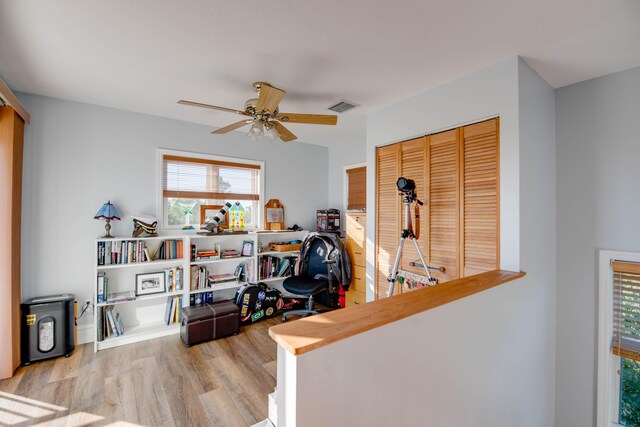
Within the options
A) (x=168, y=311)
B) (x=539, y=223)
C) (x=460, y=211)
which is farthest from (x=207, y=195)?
(x=539, y=223)

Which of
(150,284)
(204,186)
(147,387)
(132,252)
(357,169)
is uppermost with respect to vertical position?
(357,169)

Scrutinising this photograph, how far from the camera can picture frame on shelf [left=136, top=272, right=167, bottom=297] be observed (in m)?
3.10

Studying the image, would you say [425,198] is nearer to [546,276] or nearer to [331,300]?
[546,276]

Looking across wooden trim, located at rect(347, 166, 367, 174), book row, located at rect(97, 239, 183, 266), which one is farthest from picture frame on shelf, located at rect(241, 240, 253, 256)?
wooden trim, located at rect(347, 166, 367, 174)

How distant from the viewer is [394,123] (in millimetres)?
2867

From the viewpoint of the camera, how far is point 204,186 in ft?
12.0

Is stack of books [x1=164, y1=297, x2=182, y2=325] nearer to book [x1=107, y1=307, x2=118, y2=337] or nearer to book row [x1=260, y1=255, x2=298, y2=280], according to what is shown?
book [x1=107, y1=307, x2=118, y2=337]

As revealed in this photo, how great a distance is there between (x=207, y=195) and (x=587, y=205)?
13.1 feet

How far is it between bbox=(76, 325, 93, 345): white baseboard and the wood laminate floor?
0.06 m

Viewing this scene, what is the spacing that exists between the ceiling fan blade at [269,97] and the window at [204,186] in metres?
1.80

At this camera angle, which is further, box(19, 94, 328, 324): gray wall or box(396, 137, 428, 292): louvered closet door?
box(19, 94, 328, 324): gray wall

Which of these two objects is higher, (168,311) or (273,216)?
Answer: (273,216)

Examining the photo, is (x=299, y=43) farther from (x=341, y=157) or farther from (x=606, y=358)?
(x=606, y=358)

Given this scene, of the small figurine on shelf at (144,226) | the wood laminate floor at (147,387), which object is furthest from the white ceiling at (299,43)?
the wood laminate floor at (147,387)
